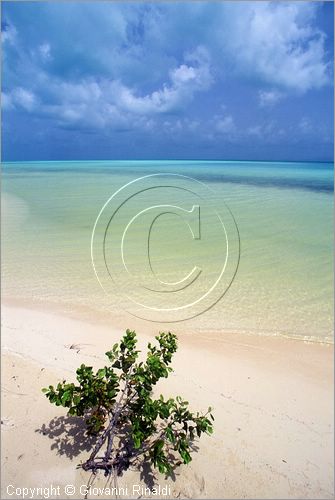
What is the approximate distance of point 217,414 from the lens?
332cm

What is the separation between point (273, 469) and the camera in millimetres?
2807

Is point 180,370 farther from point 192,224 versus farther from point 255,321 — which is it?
point 192,224

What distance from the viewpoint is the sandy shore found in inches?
106

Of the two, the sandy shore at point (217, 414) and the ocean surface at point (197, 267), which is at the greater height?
the ocean surface at point (197, 267)

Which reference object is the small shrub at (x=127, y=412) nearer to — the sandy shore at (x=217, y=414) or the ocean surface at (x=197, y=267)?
the sandy shore at (x=217, y=414)

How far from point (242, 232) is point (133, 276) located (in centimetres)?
523

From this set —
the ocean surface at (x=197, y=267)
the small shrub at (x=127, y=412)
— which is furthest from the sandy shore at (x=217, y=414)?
the ocean surface at (x=197, y=267)

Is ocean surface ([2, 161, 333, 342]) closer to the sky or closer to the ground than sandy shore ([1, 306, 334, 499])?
closer to the sky

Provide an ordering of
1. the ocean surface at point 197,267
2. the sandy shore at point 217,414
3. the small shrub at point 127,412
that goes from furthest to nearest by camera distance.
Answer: the ocean surface at point 197,267
the sandy shore at point 217,414
the small shrub at point 127,412

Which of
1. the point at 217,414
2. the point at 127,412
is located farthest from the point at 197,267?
the point at 127,412

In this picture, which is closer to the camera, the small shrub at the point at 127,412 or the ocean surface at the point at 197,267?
the small shrub at the point at 127,412

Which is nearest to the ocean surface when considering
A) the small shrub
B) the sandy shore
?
the sandy shore

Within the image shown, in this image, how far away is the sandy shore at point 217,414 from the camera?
269 cm

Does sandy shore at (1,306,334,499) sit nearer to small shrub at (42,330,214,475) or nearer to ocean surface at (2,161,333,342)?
small shrub at (42,330,214,475)
